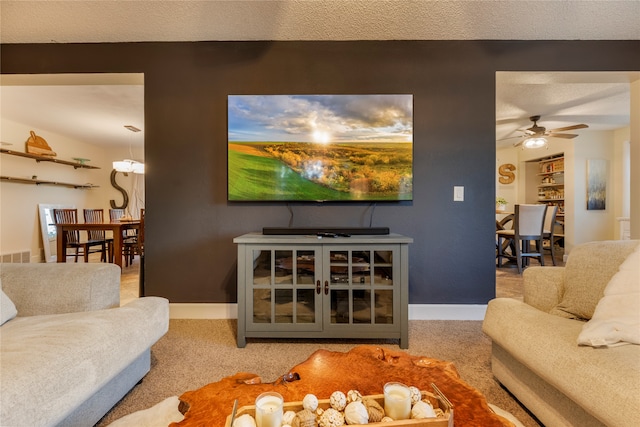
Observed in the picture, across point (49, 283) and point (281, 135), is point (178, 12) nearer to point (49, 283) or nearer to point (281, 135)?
point (281, 135)

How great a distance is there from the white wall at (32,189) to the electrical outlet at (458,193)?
637cm

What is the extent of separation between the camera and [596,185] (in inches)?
206

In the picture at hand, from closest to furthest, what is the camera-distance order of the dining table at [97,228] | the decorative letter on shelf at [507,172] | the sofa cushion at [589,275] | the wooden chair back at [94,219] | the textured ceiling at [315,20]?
the sofa cushion at [589,275], the textured ceiling at [315,20], the dining table at [97,228], the wooden chair back at [94,219], the decorative letter on shelf at [507,172]

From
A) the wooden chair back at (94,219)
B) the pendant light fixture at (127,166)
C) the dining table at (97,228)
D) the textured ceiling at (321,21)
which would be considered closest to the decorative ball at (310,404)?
the textured ceiling at (321,21)

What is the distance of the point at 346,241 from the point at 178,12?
82.1 inches

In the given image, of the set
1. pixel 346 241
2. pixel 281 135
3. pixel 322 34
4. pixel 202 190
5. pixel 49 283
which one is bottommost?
pixel 49 283

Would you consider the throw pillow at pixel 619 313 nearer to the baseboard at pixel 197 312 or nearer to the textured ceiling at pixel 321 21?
the textured ceiling at pixel 321 21

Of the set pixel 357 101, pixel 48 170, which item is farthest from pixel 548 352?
pixel 48 170

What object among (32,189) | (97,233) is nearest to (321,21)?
(97,233)

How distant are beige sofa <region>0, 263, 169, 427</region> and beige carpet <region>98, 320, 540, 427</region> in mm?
132

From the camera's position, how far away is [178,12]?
2.19m

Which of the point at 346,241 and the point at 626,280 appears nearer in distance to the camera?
the point at 626,280

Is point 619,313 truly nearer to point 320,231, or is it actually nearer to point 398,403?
point 398,403

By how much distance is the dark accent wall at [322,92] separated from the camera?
2.47 meters
